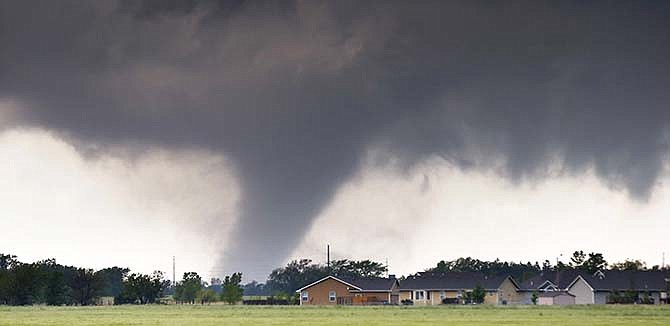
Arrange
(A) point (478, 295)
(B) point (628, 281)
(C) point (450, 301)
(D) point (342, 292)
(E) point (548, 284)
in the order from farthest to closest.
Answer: (E) point (548, 284) < (D) point (342, 292) < (B) point (628, 281) < (C) point (450, 301) < (A) point (478, 295)

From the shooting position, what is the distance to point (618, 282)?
135 meters

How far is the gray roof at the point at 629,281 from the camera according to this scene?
5187 inches

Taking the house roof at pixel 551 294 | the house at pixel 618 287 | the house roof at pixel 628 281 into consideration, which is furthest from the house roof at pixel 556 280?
the house roof at pixel 628 281

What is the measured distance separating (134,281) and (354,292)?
31.2 metres

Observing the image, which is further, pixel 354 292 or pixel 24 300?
pixel 354 292

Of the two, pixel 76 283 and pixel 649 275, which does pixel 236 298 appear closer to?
pixel 76 283

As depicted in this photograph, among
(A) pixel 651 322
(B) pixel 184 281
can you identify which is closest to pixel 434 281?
(B) pixel 184 281

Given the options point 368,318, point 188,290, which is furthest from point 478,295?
point 368,318

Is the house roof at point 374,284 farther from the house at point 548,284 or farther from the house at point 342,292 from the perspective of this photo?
the house at point 548,284

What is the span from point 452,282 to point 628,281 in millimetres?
24730

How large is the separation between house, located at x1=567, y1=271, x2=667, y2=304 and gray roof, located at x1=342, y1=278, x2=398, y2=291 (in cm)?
2567

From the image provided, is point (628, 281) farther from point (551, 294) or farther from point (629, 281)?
point (551, 294)

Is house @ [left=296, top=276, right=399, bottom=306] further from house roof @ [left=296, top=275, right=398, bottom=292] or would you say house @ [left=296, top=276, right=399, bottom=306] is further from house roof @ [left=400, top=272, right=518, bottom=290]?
house roof @ [left=400, top=272, right=518, bottom=290]

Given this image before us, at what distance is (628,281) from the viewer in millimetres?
134250
